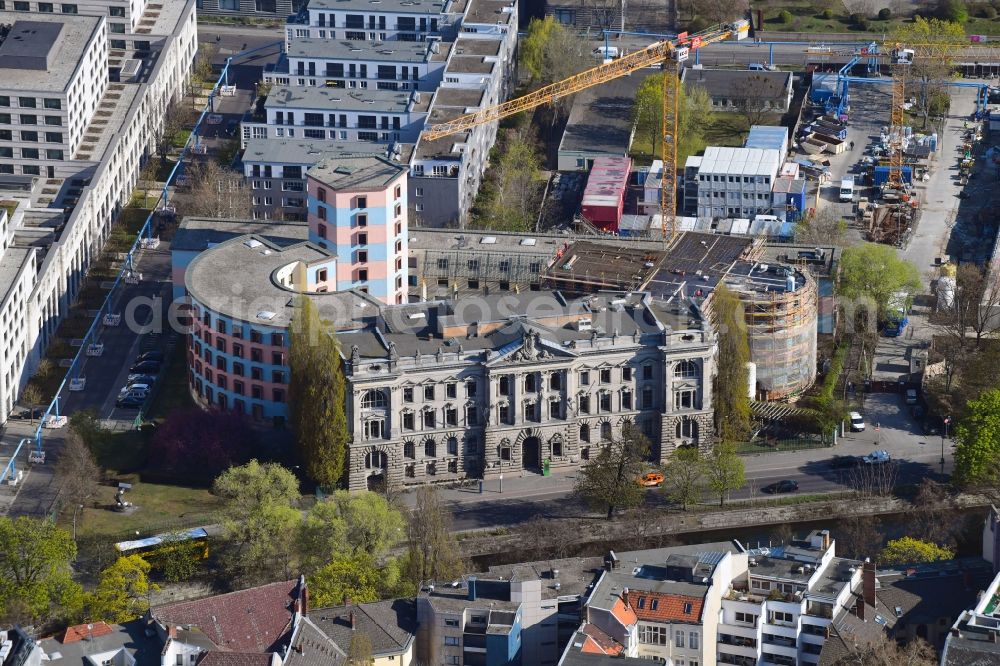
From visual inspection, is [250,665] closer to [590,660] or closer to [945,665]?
[590,660]

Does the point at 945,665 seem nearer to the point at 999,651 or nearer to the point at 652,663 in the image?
the point at 999,651

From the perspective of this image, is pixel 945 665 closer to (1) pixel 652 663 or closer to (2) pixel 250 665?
(1) pixel 652 663

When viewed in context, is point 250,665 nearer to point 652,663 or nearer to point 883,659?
point 652,663

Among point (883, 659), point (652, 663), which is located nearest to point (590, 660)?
point (652, 663)

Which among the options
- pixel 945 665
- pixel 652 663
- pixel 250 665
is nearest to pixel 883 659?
pixel 945 665

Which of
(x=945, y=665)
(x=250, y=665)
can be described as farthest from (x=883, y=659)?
(x=250, y=665)

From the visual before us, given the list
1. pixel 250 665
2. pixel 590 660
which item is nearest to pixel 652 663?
pixel 590 660
